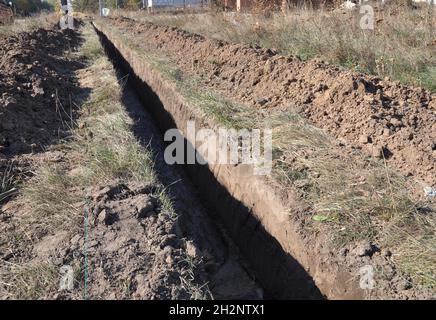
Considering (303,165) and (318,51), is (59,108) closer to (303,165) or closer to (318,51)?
(303,165)

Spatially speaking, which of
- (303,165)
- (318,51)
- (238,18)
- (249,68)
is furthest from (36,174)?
(238,18)

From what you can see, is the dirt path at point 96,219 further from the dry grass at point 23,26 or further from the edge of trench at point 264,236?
the dry grass at point 23,26

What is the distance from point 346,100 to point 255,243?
1918mm

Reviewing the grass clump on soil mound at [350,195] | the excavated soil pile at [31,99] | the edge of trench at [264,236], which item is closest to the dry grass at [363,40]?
the grass clump on soil mound at [350,195]

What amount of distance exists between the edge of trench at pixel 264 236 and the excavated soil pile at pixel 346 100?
3.39 feet

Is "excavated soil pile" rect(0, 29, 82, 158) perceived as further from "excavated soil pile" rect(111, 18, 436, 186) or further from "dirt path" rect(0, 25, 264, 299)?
"excavated soil pile" rect(111, 18, 436, 186)

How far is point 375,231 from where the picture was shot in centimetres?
288

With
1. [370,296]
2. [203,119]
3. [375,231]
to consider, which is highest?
[203,119]

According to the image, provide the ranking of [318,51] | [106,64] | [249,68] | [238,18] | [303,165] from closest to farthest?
[303,165] → [249,68] → [318,51] → [106,64] → [238,18]

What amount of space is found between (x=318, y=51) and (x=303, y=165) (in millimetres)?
3877

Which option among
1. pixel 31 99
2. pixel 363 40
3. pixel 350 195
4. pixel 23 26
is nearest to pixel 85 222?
pixel 350 195

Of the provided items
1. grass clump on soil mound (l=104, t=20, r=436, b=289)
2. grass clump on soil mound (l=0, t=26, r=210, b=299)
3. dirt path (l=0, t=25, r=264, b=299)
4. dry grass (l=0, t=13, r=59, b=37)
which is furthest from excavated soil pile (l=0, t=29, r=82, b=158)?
dry grass (l=0, t=13, r=59, b=37)

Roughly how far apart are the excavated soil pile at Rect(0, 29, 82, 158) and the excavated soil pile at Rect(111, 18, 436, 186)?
2.31 meters

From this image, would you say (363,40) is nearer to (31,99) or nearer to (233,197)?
(233,197)
